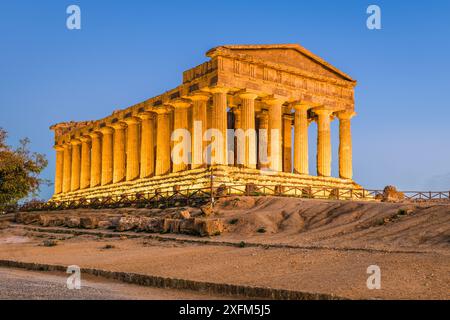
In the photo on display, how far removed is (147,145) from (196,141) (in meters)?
9.50

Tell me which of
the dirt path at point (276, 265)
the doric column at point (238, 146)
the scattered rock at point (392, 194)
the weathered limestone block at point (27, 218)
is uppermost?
the doric column at point (238, 146)

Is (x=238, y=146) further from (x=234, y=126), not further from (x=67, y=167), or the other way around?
(x=67, y=167)

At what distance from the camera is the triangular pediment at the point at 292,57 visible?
156ft

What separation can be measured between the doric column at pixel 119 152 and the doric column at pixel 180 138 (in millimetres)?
10369

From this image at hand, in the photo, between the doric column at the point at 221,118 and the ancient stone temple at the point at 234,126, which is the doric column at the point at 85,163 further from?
the doric column at the point at 221,118

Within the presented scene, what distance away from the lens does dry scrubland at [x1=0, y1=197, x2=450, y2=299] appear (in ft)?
49.3

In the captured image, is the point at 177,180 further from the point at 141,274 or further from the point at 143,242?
the point at 141,274

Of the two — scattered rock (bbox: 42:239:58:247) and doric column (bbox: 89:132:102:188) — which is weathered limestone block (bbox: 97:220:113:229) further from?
doric column (bbox: 89:132:102:188)

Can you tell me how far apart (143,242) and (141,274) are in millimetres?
9589

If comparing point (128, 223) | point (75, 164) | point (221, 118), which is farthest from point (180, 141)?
point (75, 164)

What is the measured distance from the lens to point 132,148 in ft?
193

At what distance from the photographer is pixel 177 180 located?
46.6 m

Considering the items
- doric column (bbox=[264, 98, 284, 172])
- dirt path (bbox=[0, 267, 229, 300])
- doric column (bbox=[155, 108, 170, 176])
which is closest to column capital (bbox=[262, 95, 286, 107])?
doric column (bbox=[264, 98, 284, 172])

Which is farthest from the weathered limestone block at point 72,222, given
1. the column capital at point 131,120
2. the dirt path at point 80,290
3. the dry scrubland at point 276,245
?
the column capital at point 131,120
